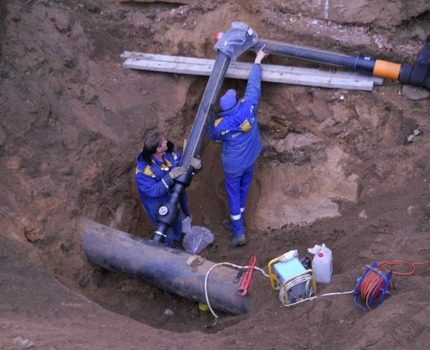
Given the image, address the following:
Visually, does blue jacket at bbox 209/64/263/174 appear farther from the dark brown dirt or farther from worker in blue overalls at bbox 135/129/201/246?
the dark brown dirt

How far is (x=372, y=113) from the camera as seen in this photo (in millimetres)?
7527

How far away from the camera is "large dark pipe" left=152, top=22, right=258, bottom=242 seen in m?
7.02

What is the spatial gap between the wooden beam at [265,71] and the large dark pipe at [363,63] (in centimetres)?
16

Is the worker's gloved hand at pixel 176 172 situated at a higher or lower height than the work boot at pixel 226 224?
higher

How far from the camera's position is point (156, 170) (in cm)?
696

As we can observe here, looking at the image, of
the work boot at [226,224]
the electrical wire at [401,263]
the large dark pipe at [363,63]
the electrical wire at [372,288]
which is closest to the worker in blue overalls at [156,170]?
the work boot at [226,224]

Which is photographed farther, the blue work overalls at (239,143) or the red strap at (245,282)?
the blue work overalls at (239,143)

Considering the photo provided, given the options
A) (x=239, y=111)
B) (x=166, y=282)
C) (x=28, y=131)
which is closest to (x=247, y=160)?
(x=239, y=111)

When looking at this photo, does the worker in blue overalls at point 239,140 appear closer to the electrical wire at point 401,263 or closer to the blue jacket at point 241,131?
the blue jacket at point 241,131

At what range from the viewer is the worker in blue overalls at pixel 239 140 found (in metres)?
7.12

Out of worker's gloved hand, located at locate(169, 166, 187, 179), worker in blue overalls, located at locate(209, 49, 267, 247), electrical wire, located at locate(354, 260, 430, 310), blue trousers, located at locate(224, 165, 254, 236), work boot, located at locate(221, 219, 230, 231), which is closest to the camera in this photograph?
electrical wire, located at locate(354, 260, 430, 310)

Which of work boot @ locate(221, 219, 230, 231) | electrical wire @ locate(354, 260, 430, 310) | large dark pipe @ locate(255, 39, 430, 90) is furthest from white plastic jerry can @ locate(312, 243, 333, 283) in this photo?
large dark pipe @ locate(255, 39, 430, 90)

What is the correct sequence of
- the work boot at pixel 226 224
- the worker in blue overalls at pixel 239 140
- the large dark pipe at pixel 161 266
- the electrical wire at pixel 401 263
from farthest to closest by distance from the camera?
the work boot at pixel 226 224
the worker in blue overalls at pixel 239 140
the large dark pipe at pixel 161 266
the electrical wire at pixel 401 263

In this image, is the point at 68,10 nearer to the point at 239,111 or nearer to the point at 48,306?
the point at 239,111
